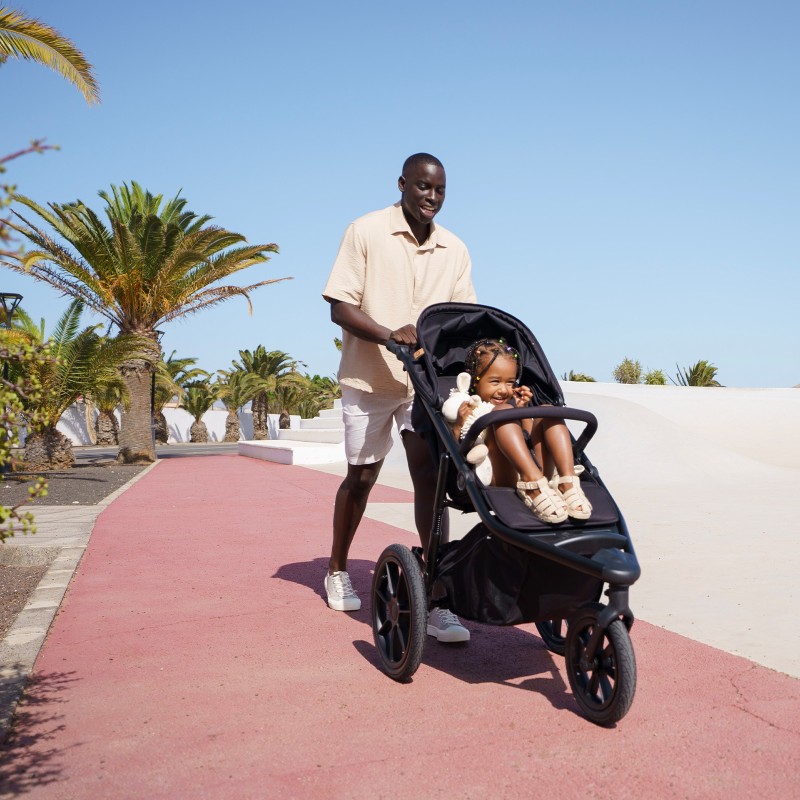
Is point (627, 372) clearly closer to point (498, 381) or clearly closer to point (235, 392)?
point (235, 392)

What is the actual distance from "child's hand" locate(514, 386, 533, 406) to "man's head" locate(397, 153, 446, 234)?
40.7 inches

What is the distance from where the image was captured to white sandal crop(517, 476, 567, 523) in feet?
9.37

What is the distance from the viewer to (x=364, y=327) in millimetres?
3844

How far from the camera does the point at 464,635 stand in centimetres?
382

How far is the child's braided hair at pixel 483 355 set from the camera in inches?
134

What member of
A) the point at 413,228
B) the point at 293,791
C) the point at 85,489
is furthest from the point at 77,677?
the point at 85,489

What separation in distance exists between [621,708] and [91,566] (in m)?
4.35

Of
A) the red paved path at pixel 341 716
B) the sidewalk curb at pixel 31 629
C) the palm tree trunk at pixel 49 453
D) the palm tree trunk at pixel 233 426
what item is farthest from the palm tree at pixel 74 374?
the palm tree trunk at pixel 233 426

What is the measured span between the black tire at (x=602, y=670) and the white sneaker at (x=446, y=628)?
88 cm

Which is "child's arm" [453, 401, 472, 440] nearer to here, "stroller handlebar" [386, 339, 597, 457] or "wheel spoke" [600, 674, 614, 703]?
"stroller handlebar" [386, 339, 597, 457]

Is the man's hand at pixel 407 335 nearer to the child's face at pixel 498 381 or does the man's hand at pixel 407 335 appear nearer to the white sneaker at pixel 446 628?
the child's face at pixel 498 381

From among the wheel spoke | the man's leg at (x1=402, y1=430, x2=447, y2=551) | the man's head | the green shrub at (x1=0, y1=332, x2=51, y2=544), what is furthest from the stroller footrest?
the man's head

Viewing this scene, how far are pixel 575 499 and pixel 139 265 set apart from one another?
61.2 ft

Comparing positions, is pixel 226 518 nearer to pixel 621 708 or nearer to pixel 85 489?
pixel 85 489
